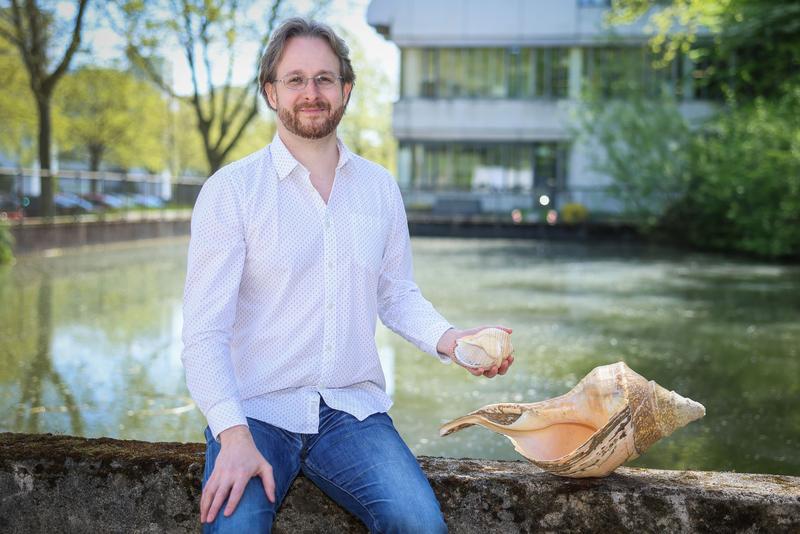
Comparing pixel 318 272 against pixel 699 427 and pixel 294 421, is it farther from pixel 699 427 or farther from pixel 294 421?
pixel 699 427

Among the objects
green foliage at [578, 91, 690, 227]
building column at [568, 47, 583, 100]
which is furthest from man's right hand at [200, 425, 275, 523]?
building column at [568, 47, 583, 100]

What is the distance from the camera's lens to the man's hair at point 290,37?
3125 mm

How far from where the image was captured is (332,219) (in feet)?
10.4

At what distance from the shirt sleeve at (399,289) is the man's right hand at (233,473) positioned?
0.78 metres

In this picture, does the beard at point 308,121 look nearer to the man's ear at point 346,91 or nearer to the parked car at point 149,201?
the man's ear at point 346,91

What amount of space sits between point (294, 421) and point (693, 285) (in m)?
15.6

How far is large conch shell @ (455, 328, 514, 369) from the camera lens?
9.84ft

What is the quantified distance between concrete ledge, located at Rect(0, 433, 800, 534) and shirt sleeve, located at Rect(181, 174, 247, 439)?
55cm

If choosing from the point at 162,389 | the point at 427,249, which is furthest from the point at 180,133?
the point at 162,389

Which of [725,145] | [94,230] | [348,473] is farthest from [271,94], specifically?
[725,145]

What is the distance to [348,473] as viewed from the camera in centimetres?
288

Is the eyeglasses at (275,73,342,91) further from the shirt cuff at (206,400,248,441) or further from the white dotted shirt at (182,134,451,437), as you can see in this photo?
the shirt cuff at (206,400,248,441)

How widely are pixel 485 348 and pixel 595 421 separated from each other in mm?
446

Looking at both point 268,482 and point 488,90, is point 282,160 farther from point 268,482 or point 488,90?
point 488,90
